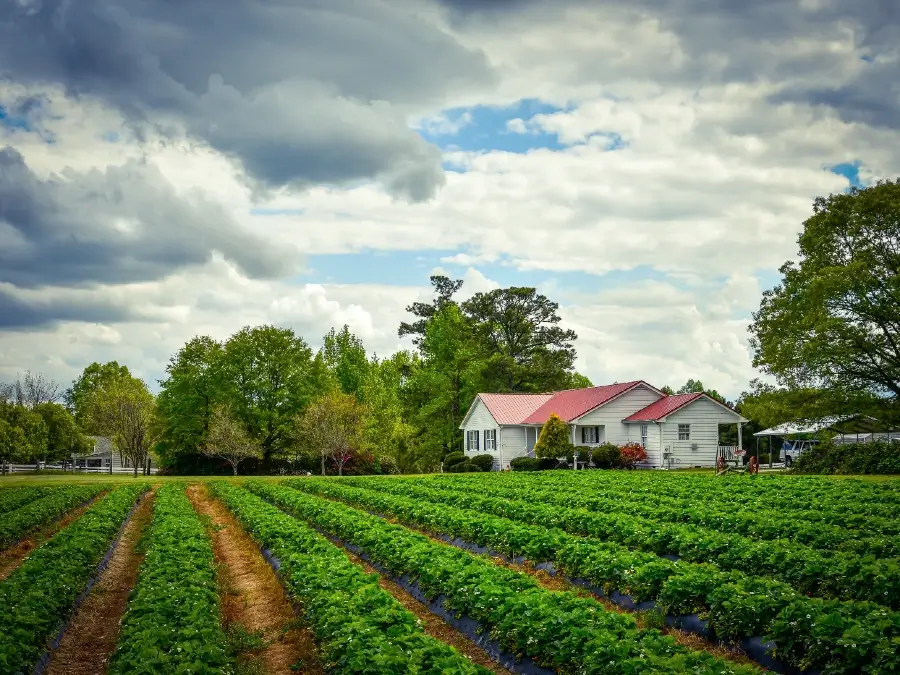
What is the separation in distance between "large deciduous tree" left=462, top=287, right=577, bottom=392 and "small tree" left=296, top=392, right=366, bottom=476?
77.2 ft

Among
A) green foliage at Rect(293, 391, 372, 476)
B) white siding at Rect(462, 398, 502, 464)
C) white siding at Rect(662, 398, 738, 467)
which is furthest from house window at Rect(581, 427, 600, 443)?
green foliage at Rect(293, 391, 372, 476)

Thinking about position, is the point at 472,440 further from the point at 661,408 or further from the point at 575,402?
the point at 661,408

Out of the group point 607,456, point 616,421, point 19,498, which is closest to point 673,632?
point 19,498

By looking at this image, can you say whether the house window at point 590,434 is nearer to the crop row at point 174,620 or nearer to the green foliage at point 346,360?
the green foliage at point 346,360

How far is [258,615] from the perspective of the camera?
46.6 ft

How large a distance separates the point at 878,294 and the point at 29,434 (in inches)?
2888

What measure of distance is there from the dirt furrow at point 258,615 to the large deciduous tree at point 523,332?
56.9m

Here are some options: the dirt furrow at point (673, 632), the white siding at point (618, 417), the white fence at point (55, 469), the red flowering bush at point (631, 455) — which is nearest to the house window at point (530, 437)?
the white siding at point (618, 417)

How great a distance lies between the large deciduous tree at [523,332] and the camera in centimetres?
7775

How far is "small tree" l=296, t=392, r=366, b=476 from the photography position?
179 ft

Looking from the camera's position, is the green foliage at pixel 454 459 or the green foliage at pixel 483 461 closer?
the green foliage at pixel 483 461

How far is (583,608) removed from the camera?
10.6 m

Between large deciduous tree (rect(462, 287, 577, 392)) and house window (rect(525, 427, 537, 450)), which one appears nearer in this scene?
house window (rect(525, 427, 537, 450))

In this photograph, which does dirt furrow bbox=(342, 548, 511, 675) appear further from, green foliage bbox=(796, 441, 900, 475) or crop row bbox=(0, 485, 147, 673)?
green foliage bbox=(796, 441, 900, 475)
